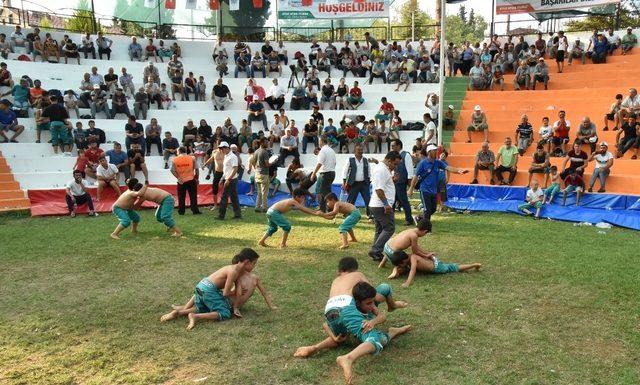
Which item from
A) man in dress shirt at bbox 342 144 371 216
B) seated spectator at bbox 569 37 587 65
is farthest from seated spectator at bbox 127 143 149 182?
seated spectator at bbox 569 37 587 65

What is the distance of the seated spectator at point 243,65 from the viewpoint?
2242 centimetres

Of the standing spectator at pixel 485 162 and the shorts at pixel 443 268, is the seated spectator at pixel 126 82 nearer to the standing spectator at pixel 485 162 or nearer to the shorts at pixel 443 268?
the standing spectator at pixel 485 162

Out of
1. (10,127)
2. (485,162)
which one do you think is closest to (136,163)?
(10,127)

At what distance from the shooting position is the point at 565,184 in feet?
44.0

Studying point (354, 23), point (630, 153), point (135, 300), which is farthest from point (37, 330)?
point (354, 23)

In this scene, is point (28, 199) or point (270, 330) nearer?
point (270, 330)

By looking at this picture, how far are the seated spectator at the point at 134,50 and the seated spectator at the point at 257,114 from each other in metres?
6.87

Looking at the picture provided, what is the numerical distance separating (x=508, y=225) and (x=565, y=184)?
3159 millimetres

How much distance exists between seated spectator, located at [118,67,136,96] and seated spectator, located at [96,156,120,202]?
6.49 metres

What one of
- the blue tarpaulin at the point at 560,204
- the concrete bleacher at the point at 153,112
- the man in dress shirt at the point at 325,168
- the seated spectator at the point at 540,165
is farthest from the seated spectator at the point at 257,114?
the seated spectator at the point at 540,165

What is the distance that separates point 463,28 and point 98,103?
77.2 m

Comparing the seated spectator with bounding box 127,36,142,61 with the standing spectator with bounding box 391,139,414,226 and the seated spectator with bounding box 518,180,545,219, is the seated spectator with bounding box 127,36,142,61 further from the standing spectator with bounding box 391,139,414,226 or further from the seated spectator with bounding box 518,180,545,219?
the seated spectator with bounding box 518,180,545,219

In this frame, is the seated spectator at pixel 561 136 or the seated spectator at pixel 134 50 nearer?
the seated spectator at pixel 561 136

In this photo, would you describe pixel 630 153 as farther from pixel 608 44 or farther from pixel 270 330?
pixel 270 330
